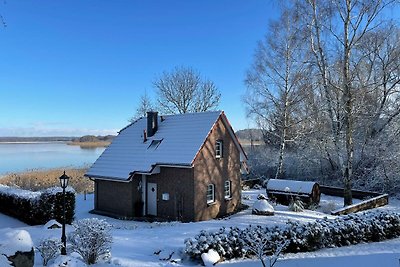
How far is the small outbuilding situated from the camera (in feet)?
63.6

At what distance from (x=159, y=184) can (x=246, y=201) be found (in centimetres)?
717

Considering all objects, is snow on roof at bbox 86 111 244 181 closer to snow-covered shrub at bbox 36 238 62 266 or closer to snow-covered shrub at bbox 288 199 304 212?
snow-covered shrub at bbox 288 199 304 212

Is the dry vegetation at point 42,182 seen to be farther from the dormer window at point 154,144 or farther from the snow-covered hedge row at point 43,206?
the dormer window at point 154,144

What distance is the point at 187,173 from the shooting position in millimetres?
16953

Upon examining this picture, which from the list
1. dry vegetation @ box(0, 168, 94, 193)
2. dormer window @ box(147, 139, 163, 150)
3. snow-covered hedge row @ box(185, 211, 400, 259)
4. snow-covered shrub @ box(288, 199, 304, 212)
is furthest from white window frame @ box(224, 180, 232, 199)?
dry vegetation @ box(0, 168, 94, 193)

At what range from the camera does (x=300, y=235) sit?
10.6 m

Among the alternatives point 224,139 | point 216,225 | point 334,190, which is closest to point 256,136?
point 334,190

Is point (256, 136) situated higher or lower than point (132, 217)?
higher

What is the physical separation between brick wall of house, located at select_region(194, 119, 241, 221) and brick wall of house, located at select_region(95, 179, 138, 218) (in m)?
3.87

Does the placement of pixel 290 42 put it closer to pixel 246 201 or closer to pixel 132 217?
pixel 246 201

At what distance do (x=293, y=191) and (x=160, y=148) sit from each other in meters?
8.56

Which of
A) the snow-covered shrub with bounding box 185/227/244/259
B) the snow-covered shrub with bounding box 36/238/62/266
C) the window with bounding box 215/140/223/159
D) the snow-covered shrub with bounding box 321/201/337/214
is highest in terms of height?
the window with bounding box 215/140/223/159

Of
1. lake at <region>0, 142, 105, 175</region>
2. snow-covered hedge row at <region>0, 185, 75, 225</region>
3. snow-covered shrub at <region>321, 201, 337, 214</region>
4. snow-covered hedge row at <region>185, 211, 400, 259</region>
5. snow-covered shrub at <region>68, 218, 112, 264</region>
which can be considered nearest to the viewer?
snow-covered shrub at <region>68, 218, 112, 264</region>

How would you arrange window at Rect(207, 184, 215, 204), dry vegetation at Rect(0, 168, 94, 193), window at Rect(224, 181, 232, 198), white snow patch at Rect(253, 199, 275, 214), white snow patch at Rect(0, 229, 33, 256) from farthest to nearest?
dry vegetation at Rect(0, 168, 94, 193) < window at Rect(224, 181, 232, 198) < window at Rect(207, 184, 215, 204) < white snow patch at Rect(253, 199, 275, 214) < white snow patch at Rect(0, 229, 33, 256)
